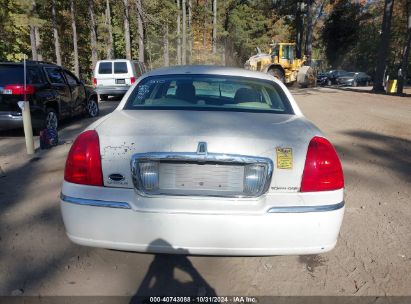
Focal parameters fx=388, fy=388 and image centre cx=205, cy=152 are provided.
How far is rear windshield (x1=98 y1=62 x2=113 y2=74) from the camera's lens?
18139 mm

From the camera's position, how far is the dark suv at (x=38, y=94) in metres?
7.87

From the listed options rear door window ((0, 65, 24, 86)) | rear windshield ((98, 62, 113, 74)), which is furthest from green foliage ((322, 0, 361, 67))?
rear door window ((0, 65, 24, 86))

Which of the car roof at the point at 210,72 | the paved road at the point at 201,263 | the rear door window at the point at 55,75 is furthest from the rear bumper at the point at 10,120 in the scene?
the car roof at the point at 210,72

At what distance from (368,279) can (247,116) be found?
1.59 m

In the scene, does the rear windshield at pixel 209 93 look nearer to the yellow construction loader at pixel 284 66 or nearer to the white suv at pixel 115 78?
the white suv at pixel 115 78

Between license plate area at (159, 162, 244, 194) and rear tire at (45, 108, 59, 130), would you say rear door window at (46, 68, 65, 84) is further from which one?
license plate area at (159, 162, 244, 194)

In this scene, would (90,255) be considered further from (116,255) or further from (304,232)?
(304,232)

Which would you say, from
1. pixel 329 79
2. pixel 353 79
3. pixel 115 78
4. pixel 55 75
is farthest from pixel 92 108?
pixel 329 79

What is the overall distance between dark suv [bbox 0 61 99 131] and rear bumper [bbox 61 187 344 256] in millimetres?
5548

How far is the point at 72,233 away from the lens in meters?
2.70

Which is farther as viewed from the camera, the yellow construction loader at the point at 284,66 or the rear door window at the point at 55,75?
the yellow construction loader at the point at 284,66

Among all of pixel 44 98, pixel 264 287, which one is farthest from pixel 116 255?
pixel 44 98

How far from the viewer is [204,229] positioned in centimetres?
251

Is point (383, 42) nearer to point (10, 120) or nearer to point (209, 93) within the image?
point (10, 120)
